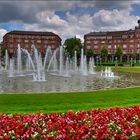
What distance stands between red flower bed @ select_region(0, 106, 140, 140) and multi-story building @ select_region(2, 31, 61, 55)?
152m

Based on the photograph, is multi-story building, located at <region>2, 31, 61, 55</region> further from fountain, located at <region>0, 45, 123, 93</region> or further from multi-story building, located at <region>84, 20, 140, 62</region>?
fountain, located at <region>0, 45, 123, 93</region>

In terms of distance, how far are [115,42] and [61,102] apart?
14683 centimetres

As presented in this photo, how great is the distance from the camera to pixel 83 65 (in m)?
62.6

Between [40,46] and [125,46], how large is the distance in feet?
152

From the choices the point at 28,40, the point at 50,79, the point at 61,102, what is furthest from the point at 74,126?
the point at 28,40

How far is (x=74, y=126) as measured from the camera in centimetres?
859

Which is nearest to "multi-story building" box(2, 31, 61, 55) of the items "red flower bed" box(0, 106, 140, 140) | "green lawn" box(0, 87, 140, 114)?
"green lawn" box(0, 87, 140, 114)

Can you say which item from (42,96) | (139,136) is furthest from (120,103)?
(139,136)

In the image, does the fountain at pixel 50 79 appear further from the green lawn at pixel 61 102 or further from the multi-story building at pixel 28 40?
the multi-story building at pixel 28 40

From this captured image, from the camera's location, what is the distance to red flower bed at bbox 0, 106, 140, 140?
7574 millimetres

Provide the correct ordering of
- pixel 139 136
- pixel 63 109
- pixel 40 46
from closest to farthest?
pixel 139 136
pixel 63 109
pixel 40 46

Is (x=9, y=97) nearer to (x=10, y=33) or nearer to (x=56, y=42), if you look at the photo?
(x=10, y=33)

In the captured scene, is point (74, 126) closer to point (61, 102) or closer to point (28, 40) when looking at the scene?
point (61, 102)

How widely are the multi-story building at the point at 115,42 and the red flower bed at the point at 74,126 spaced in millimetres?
140401
